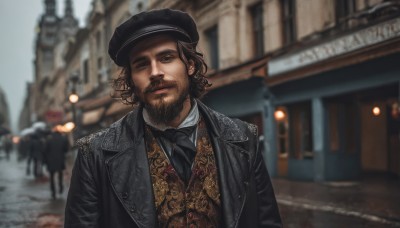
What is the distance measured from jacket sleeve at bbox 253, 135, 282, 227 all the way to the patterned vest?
0.82 ft

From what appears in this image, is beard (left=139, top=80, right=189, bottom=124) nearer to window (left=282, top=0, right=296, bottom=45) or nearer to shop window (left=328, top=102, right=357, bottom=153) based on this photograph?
shop window (left=328, top=102, right=357, bottom=153)

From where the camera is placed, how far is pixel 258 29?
17375 millimetres

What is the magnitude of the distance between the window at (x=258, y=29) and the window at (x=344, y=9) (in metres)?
4.06

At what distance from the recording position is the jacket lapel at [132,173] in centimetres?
195

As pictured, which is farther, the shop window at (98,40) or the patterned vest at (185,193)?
the shop window at (98,40)

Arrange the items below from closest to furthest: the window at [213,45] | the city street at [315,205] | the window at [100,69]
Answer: the city street at [315,205] → the window at [213,45] → the window at [100,69]

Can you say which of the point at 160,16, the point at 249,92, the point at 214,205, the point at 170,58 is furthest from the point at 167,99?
the point at 249,92

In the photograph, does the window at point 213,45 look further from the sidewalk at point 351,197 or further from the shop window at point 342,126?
the sidewalk at point 351,197

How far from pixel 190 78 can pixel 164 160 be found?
0.52 meters

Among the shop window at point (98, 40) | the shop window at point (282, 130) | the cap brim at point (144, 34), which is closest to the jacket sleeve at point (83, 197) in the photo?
Answer: the cap brim at point (144, 34)

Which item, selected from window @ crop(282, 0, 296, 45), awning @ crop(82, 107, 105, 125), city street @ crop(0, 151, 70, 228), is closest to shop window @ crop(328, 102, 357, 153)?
window @ crop(282, 0, 296, 45)

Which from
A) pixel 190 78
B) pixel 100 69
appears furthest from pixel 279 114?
pixel 100 69

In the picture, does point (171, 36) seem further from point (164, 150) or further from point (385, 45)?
point (385, 45)

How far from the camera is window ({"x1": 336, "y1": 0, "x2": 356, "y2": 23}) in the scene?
511 inches
